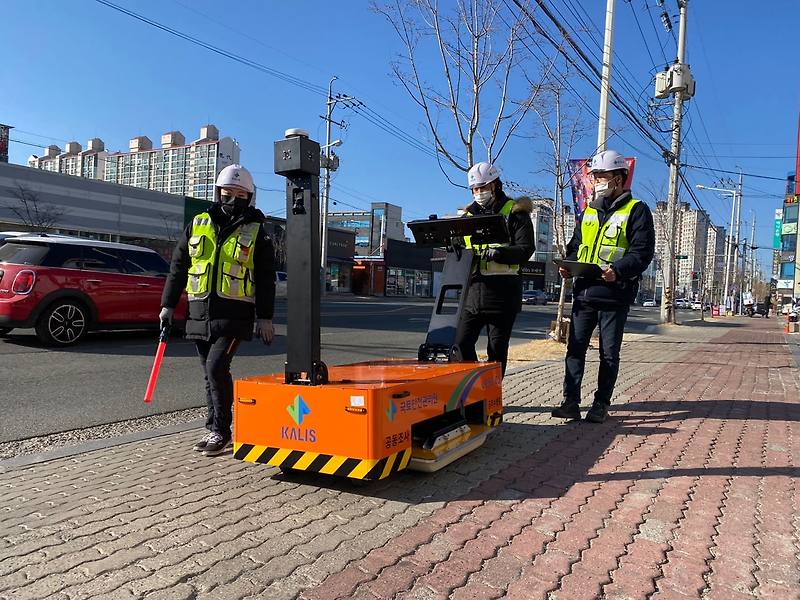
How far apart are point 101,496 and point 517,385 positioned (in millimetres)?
4727

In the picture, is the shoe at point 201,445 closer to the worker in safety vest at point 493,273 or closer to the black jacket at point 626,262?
the worker in safety vest at point 493,273

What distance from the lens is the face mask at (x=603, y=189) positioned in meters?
4.58

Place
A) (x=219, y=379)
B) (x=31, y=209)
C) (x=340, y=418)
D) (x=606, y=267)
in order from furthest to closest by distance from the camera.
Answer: (x=31, y=209) < (x=606, y=267) < (x=219, y=379) < (x=340, y=418)

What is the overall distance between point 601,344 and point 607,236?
92 centimetres

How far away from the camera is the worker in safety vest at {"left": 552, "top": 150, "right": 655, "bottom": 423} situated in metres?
4.40

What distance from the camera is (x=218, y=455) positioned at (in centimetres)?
363

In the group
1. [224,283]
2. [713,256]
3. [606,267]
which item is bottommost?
[224,283]

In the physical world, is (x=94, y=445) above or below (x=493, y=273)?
below

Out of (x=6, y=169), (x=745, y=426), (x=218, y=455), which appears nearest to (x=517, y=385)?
(x=745, y=426)

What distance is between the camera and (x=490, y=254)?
4.19 m

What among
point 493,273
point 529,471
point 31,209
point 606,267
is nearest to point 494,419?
point 529,471

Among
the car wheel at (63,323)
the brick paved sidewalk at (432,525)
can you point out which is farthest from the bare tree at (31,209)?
the brick paved sidewalk at (432,525)

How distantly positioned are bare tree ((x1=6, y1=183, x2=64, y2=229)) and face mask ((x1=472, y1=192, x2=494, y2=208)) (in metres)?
31.1

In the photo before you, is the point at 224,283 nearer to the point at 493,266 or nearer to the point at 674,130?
the point at 493,266
